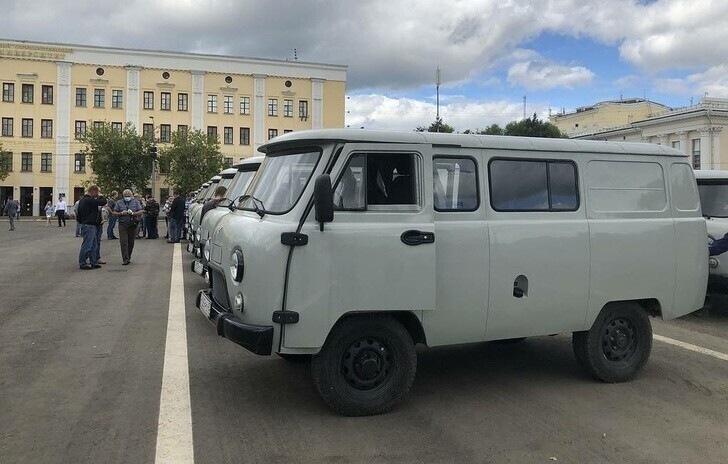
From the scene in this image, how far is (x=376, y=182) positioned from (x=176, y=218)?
17.6m

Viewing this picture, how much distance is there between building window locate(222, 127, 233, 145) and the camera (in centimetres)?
6856

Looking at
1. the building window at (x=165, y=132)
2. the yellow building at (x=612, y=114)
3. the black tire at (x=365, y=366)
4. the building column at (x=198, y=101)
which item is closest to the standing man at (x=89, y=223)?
the black tire at (x=365, y=366)

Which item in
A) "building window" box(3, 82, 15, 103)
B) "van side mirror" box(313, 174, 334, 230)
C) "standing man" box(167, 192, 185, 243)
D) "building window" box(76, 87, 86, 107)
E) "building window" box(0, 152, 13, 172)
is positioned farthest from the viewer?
"building window" box(76, 87, 86, 107)

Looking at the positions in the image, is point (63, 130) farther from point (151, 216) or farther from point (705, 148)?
point (705, 148)

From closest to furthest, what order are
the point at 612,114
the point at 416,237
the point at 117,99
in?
the point at 416,237, the point at 117,99, the point at 612,114

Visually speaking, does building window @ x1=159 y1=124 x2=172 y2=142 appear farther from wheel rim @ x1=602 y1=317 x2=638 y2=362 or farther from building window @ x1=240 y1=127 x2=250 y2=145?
wheel rim @ x1=602 y1=317 x2=638 y2=362

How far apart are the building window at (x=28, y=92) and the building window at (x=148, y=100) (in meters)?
10.9

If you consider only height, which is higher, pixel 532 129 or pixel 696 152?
pixel 532 129

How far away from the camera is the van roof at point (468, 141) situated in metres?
4.77

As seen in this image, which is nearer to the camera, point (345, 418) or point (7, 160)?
point (345, 418)

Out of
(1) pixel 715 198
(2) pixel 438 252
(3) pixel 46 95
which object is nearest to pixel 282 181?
(2) pixel 438 252

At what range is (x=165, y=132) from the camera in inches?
2616

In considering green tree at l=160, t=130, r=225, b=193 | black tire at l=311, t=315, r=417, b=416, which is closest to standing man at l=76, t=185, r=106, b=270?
black tire at l=311, t=315, r=417, b=416

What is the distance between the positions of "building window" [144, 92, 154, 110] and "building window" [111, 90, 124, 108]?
2.31 m
